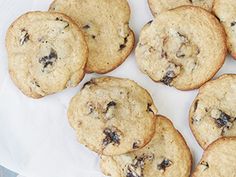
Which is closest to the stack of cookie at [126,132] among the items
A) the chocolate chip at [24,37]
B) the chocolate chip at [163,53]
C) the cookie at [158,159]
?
the cookie at [158,159]

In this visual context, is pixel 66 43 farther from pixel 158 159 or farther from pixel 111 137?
pixel 158 159

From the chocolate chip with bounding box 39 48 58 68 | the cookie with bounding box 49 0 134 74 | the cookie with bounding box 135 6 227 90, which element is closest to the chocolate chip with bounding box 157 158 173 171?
the cookie with bounding box 135 6 227 90

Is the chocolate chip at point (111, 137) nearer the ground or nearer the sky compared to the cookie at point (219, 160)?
nearer the sky

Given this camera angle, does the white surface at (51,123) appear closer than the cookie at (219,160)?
No

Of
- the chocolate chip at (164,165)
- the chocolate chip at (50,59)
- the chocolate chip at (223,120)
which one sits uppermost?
the chocolate chip at (50,59)

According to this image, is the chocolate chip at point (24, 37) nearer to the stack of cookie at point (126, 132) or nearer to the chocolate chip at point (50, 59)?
the chocolate chip at point (50, 59)

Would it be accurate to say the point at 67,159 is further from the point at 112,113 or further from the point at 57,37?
the point at 57,37

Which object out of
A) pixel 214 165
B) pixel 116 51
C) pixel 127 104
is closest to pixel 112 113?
pixel 127 104
